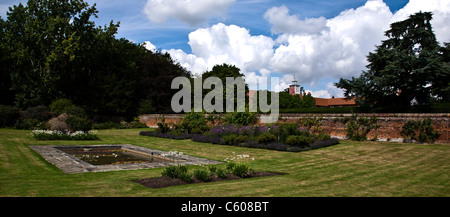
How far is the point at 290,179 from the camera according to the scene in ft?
24.0

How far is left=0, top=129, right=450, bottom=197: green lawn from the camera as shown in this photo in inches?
228

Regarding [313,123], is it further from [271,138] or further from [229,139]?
[229,139]

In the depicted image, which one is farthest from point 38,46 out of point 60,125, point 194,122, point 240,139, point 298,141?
point 298,141

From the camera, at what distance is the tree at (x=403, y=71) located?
19.2m

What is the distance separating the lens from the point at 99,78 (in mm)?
31984

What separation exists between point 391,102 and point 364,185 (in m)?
17.5

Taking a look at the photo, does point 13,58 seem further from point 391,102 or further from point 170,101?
point 391,102

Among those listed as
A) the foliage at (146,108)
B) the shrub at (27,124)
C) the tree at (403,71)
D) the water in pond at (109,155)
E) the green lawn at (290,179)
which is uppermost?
the tree at (403,71)

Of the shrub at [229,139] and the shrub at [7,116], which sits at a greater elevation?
the shrub at [7,116]

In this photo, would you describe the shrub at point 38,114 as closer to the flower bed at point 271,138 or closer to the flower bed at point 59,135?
the flower bed at point 59,135

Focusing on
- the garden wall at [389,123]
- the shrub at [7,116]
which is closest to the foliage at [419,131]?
the garden wall at [389,123]

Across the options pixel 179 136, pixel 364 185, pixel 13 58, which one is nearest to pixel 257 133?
pixel 179 136

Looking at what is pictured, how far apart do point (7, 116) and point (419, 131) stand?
2730cm

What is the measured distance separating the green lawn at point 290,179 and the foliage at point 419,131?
2.86 meters
